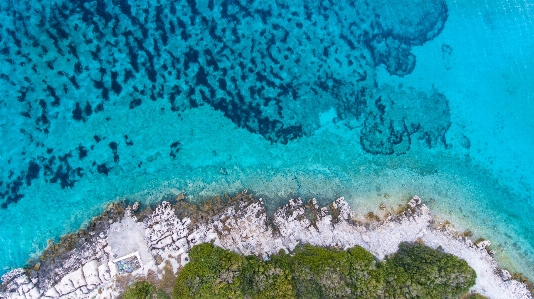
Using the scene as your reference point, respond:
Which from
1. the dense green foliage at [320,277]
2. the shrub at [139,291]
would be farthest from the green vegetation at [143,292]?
the dense green foliage at [320,277]

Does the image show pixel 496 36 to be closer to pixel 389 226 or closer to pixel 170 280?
pixel 389 226

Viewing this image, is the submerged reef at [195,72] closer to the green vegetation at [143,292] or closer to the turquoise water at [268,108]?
the turquoise water at [268,108]

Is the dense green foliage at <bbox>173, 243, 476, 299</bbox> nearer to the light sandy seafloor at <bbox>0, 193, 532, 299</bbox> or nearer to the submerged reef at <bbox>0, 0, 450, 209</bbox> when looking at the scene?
the light sandy seafloor at <bbox>0, 193, 532, 299</bbox>

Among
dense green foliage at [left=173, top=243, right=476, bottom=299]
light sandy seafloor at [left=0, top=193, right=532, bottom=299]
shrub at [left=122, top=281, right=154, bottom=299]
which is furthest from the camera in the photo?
light sandy seafloor at [left=0, top=193, right=532, bottom=299]

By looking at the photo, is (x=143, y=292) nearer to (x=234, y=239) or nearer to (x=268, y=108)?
(x=234, y=239)

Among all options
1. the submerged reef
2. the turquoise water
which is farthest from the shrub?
the submerged reef
